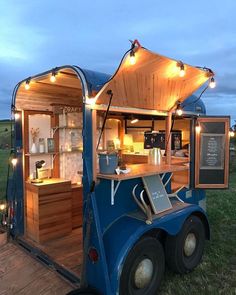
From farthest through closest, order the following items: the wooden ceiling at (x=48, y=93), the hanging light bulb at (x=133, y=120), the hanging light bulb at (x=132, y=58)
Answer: the hanging light bulb at (x=133, y=120) < the wooden ceiling at (x=48, y=93) < the hanging light bulb at (x=132, y=58)

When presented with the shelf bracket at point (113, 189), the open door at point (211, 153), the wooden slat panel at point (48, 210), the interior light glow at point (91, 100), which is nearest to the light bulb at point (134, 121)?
the open door at point (211, 153)

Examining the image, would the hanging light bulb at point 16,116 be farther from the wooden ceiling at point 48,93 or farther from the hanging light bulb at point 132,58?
the hanging light bulb at point 132,58

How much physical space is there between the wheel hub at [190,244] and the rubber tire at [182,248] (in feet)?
0.17

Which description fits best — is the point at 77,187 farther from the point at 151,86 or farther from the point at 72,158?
the point at 151,86

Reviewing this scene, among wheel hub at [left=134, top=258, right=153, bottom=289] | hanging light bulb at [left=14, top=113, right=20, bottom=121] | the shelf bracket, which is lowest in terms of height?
wheel hub at [left=134, top=258, right=153, bottom=289]

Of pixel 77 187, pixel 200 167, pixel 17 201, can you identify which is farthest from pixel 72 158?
pixel 200 167

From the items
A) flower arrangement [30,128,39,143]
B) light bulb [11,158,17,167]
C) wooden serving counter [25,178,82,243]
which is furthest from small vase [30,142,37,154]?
wooden serving counter [25,178,82,243]

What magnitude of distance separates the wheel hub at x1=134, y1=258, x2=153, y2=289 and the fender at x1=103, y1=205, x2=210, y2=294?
0.36m

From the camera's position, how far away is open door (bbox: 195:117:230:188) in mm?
4766

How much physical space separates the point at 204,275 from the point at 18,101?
12.2 ft

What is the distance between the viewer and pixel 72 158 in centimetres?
551

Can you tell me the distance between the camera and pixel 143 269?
312 cm

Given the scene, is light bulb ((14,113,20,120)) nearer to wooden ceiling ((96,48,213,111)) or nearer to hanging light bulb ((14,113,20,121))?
hanging light bulb ((14,113,20,121))

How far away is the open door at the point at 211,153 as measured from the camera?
15.6 feet
